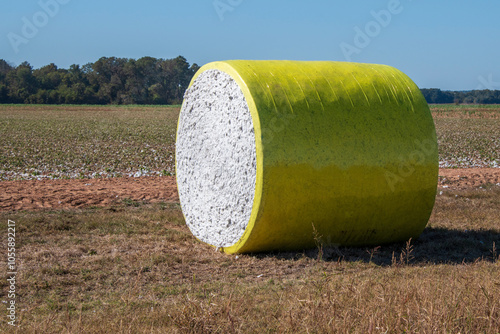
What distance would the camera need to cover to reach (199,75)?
7.27 m

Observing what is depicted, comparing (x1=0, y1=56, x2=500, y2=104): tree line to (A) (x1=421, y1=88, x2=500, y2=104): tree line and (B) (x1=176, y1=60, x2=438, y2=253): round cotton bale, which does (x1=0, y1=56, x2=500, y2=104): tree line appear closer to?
(A) (x1=421, y1=88, x2=500, y2=104): tree line

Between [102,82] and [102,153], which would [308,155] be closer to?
[102,153]

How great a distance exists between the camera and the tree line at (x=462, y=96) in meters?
97.8

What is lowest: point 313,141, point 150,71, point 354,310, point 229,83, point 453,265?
point 453,265

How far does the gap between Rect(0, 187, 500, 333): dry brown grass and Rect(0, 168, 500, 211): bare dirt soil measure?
28.8 inches

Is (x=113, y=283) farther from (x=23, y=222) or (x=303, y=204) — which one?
(x=23, y=222)

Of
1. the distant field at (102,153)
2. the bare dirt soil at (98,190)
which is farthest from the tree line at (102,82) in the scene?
the bare dirt soil at (98,190)

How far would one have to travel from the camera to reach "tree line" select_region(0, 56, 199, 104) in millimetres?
72625

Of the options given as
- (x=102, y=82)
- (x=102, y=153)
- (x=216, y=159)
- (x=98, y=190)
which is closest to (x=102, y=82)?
(x=102, y=82)

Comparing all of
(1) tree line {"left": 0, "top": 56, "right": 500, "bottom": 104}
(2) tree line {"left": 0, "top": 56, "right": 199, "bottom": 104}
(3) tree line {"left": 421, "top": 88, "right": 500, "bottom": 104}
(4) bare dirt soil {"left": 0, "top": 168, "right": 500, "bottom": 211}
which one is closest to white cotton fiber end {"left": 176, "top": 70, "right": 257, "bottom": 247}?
(4) bare dirt soil {"left": 0, "top": 168, "right": 500, "bottom": 211}

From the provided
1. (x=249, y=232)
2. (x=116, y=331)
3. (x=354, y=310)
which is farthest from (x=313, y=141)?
(x=116, y=331)

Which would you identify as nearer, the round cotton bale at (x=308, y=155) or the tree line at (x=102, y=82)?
the round cotton bale at (x=308, y=155)

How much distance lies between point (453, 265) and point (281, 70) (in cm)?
315

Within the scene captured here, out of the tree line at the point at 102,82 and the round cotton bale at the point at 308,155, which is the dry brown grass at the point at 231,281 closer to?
the round cotton bale at the point at 308,155
